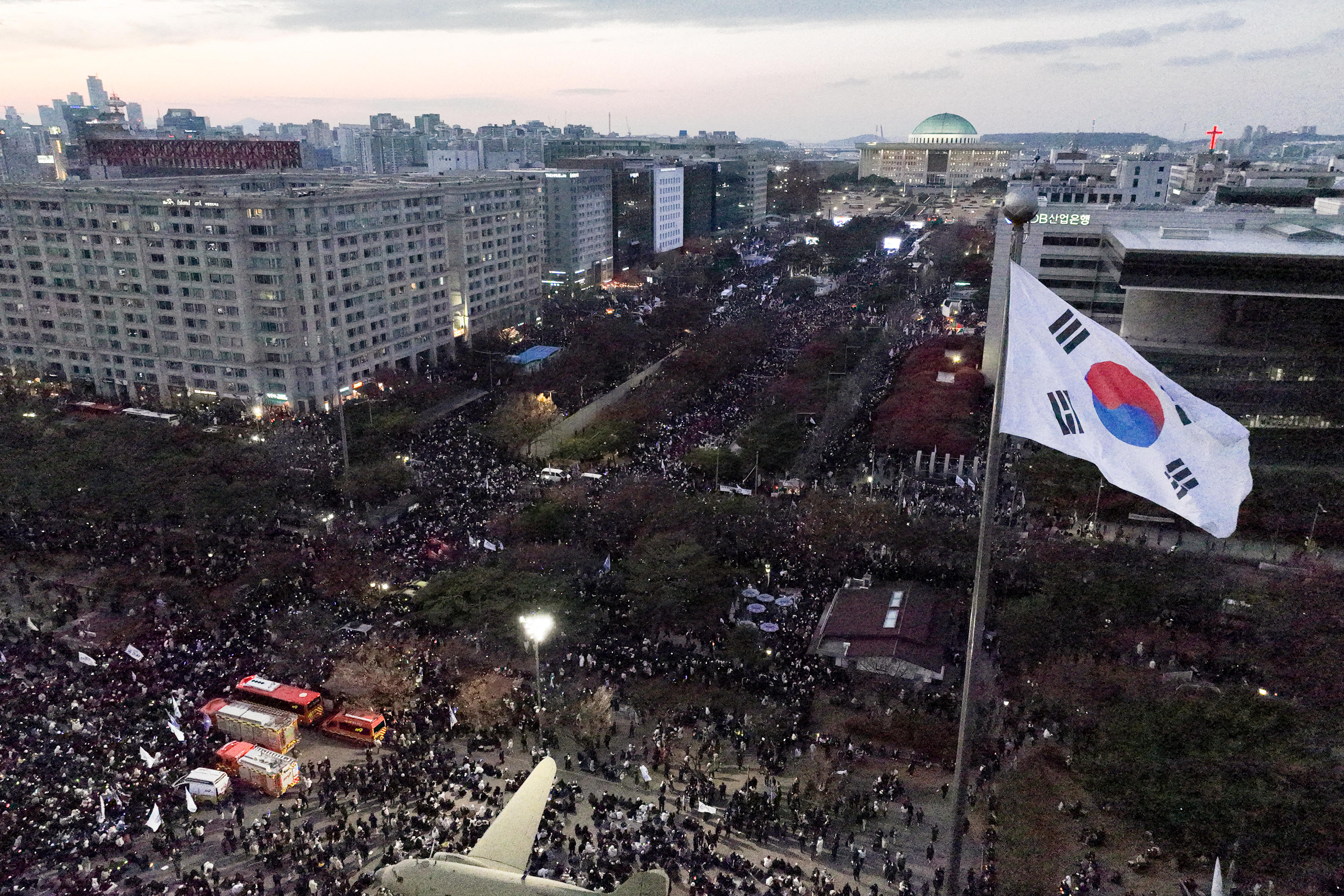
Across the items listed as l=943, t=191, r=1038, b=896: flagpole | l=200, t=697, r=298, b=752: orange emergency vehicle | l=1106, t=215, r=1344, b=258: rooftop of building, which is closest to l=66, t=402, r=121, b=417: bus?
l=200, t=697, r=298, b=752: orange emergency vehicle

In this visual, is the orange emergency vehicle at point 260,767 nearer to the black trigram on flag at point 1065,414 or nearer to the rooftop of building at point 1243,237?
the black trigram on flag at point 1065,414

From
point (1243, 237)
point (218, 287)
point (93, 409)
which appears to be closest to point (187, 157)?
point (218, 287)

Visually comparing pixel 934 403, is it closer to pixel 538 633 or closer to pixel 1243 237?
pixel 1243 237

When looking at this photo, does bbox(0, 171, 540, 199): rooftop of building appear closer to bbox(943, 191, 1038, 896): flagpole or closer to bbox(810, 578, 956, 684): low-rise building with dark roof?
bbox(810, 578, 956, 684): low-rise building with dark roof

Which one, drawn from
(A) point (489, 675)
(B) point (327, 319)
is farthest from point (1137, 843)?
(B) point (327, 319)

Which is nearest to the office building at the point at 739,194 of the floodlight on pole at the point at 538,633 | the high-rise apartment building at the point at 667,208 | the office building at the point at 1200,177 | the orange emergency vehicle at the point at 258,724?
the high-rise apartment building at the point at 667,208

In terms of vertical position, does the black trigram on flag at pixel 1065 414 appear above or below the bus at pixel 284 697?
above

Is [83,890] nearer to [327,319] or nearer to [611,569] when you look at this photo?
[611,569]
